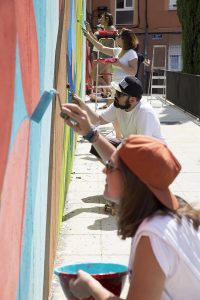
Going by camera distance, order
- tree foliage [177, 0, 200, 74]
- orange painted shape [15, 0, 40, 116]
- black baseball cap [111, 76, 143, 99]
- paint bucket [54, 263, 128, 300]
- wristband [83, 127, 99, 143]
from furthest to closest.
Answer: tree foliage [177, 0, 200, 74] → black baseball cap [111, 76, 143, 99] → wristband [83, 127, 99, 143] → orange painted shape [15, 0, 40, 116] → paint bucket [54, 263, 128, 300]

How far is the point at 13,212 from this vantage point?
2.38 m

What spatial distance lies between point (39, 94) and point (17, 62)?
0.87m

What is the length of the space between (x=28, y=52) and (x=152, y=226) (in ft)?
3.74

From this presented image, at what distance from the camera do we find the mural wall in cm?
216

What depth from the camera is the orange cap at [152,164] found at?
6.58 ft

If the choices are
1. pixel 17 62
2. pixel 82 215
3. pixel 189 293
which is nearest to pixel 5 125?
pixel 17 62

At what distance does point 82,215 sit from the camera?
20.9 feet

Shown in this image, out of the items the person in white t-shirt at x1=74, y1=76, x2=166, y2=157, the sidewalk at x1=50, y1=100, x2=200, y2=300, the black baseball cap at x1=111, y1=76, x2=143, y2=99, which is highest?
the black baseball cap at x1=111, y1=76, x2=143, y2=99

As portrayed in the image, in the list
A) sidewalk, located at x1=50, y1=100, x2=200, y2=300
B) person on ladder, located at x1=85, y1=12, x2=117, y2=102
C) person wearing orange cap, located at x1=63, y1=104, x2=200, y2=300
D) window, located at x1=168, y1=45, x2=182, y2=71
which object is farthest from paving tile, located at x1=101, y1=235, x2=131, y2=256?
window, located at x1=168, y1=45, x2=182, y2=71

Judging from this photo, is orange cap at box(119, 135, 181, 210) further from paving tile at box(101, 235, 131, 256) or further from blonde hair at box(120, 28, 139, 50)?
blonde hair at box(120, 28, 139, 50)

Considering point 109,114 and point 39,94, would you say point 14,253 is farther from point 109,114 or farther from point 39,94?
point 109,114

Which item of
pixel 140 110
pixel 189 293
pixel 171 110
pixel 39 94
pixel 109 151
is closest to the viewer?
pixel 189 293

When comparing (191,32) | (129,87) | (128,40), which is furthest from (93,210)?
(191,32)

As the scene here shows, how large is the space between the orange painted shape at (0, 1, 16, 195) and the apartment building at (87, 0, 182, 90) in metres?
29.5
